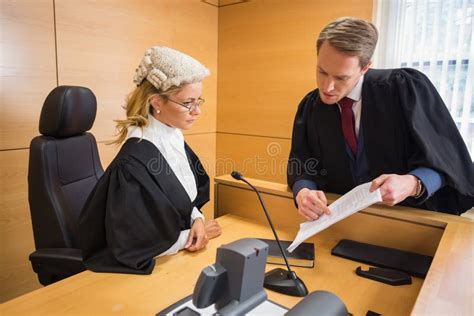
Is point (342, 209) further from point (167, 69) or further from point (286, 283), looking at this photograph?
point (167, 69)

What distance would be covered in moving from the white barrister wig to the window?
1.71 metres

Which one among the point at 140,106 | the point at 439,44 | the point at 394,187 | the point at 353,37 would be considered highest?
the point at 439,44

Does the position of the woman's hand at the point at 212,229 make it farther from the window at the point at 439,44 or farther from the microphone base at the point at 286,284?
the window at the point at 439,44

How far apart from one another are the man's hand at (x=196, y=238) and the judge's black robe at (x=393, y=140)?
0.45 metres

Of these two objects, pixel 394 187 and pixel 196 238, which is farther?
pixel 196 238

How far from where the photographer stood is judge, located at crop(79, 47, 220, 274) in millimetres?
1189

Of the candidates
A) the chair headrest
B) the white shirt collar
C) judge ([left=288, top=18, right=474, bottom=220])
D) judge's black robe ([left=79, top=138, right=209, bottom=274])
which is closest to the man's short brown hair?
judge ([left=288, top=18, right=474, bottom=220])

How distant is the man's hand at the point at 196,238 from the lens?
1.28 metres

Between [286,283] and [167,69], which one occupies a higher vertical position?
[167,69]

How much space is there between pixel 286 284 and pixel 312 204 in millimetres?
348

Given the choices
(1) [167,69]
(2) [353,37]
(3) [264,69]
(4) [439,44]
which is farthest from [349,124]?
(3) [264,69]

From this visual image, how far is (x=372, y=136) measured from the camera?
143 cm

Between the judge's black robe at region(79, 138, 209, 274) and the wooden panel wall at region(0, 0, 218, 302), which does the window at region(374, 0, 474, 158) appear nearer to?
the wooden panel wall at region(0, 0, 218, 302)

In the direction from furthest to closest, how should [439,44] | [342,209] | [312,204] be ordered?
[439,44], [312,204], [342,209]
